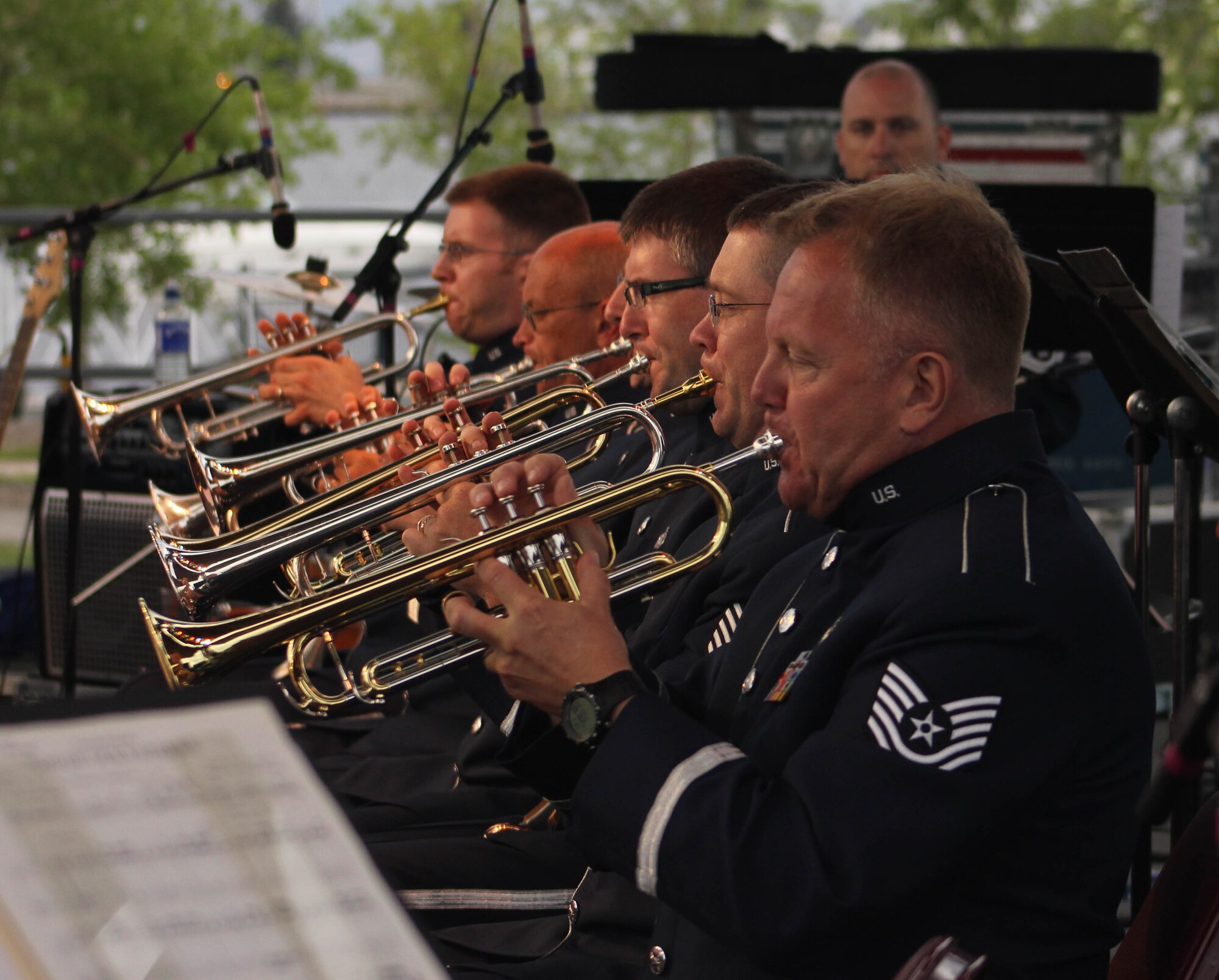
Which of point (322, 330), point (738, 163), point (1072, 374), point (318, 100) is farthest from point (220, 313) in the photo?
point (318, 100)

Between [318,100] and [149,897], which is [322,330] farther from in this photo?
[318,100]

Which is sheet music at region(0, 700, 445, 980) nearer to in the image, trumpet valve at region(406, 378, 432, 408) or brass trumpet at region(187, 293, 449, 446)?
trumpet valve at region(406, 378, 432, 408)

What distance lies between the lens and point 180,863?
1086mm

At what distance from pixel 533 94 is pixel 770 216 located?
2.57m

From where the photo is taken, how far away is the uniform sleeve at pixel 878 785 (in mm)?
1581

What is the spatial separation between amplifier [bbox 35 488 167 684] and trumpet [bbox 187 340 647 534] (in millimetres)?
1280

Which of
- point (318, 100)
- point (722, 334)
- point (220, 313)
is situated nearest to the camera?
point (722, 334)

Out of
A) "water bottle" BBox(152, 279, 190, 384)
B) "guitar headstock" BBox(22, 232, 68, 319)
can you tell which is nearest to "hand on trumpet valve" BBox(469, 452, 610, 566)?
"guitar headstock" BBox(22, 232, 68, 319)

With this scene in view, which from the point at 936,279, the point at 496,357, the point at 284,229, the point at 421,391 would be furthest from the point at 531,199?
the point at 936,279

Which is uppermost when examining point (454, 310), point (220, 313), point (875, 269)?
point (875, 269)

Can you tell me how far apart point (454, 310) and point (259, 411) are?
720mm

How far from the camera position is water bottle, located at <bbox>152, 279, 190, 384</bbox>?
573 centimetres

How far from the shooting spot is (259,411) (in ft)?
14.8

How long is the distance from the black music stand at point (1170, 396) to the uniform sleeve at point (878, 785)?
3.12ft
